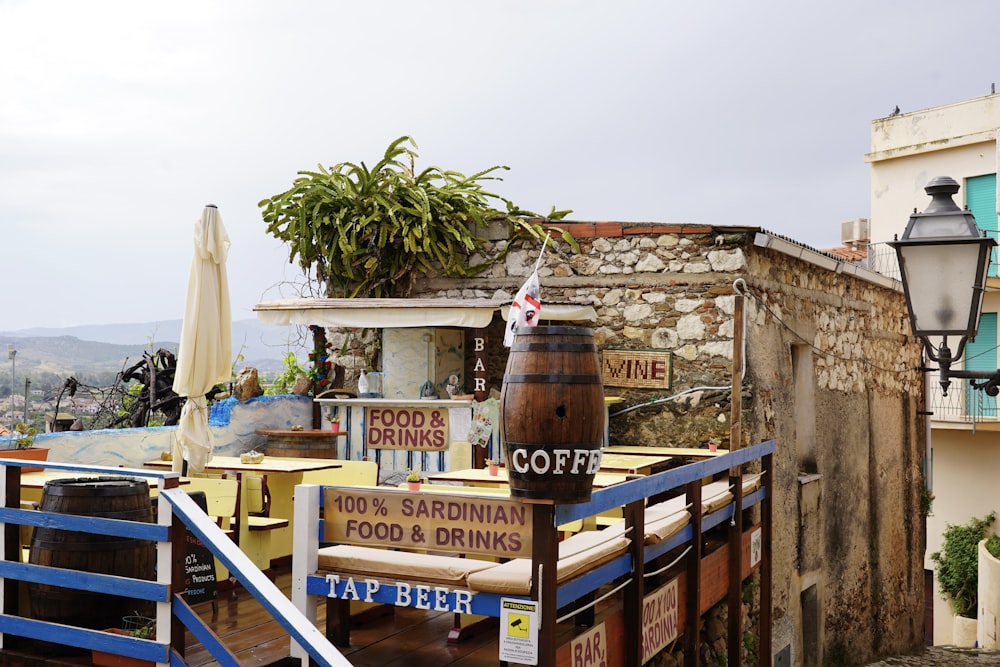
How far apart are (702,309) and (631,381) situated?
98 cm

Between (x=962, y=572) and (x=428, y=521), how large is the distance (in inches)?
756

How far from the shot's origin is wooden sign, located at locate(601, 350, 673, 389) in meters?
9.06

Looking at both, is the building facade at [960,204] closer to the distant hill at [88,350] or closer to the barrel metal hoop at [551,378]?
the distant hill at [88,350]

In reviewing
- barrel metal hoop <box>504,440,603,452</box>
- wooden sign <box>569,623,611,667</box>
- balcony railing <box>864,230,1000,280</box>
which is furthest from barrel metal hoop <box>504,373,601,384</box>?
balcony railing <box>864,230,1000,280</box>

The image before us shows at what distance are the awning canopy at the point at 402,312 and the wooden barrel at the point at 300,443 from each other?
1098 millimetres

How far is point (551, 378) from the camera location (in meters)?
3.97

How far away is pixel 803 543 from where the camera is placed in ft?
32.9

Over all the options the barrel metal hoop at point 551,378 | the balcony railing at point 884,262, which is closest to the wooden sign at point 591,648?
the barrel metal hoop at point 551,378

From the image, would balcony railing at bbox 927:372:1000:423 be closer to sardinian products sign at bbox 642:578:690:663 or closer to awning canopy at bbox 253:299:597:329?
awning canopy at bbox 253:299:597:329

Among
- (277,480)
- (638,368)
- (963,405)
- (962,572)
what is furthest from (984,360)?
(277,480)

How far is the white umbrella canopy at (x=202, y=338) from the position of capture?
6789mm

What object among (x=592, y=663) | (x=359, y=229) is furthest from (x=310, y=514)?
(x=359, y=229)

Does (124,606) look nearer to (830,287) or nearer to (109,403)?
(830,287)

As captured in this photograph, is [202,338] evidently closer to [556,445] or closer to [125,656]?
[125,656]
